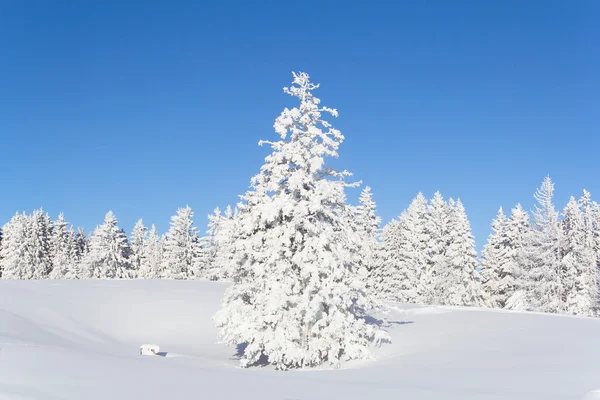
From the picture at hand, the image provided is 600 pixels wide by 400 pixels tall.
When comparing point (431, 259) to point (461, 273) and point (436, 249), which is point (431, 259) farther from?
point (461, 273)

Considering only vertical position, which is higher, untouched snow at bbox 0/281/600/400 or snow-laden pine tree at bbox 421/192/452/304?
snow-laden pine tree at bbox 421/192/452/304

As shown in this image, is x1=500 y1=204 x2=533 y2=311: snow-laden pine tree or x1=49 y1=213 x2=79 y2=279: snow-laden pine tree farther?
x1=49 y1=213 x2=79 y2=279: snow-laden pine tree

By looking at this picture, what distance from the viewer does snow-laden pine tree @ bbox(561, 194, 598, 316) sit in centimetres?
4512

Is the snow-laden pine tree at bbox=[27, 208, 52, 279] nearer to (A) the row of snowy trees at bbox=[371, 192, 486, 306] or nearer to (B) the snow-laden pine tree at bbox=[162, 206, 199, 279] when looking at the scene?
(B) the snow-laden pine tree at bbox=[162, 206, 199, 279]

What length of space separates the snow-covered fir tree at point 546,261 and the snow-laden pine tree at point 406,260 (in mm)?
10878

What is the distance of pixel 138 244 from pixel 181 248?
27.4 metres

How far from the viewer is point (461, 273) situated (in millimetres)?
51281

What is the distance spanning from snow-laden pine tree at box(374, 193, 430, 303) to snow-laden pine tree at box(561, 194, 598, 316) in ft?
43.8

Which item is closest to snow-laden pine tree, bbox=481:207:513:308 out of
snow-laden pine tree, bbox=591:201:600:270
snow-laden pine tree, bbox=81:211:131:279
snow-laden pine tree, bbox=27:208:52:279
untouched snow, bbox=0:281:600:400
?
snow-laden pine tree, bbox=591:201:600:270

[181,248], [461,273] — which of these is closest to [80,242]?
[181,248]

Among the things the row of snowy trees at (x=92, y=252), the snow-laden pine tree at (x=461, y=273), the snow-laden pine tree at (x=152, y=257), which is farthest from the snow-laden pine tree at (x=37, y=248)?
the snow-laden pine tree at (x=461, y=273)

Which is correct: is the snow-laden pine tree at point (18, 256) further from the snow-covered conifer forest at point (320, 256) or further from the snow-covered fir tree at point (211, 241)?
the snow-covered fir tree at point (211, 241)

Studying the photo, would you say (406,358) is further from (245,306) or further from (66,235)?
(66,235)

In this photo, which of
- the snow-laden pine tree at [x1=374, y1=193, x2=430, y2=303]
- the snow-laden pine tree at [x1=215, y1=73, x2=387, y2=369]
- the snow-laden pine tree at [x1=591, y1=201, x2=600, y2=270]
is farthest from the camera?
the snow-laden pine tree at [x1=374, y1=193, x2=430, y2=303]
